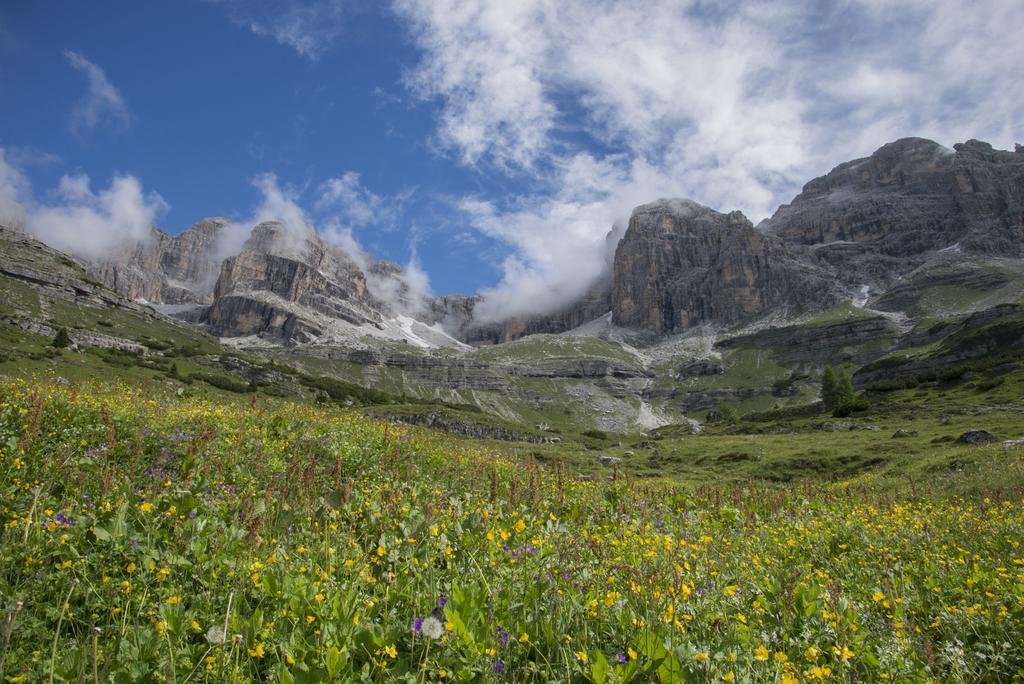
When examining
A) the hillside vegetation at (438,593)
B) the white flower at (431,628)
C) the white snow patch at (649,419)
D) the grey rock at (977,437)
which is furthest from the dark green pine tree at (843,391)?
the white flower at (431,628)

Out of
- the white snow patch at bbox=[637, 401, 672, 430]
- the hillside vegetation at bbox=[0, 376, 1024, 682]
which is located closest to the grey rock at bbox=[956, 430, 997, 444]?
the hillside vegetation at bbox=[0, 376, 1024, 682]

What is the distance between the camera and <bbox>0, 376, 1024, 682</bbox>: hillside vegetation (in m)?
3.44

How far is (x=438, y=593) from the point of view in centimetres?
435

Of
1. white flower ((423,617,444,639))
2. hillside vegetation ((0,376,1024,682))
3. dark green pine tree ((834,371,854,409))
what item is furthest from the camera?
dark green pine tree ((834,371,854,409))

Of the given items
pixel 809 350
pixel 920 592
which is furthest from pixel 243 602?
pixel 809 350

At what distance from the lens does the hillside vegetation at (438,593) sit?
3.44 m

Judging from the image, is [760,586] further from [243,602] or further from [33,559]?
[33,559]

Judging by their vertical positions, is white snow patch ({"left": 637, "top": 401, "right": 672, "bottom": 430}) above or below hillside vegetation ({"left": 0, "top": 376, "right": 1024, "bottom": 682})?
above

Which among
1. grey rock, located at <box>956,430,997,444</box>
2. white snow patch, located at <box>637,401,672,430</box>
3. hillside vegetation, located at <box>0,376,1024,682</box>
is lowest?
hillside vegetation, located at <box>0,376,1024,682</box>

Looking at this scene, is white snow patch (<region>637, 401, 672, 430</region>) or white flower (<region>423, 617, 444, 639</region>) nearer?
white flower (<region>423, 617, 444, 639</region>)

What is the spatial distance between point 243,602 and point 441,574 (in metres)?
1.74

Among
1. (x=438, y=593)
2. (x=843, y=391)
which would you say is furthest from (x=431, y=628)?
(x=843, y=391)

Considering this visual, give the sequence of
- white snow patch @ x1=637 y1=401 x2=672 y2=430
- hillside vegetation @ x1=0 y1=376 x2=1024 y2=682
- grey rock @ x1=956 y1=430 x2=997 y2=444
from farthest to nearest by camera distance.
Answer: white snow patch @ x1=637 y1=401 x2=672 y2=430, grey rock @ x1=956 y1=430 x2=997 y2=444, hillside vegetation @ x1=0 y1=376 x2=1024 y2=682

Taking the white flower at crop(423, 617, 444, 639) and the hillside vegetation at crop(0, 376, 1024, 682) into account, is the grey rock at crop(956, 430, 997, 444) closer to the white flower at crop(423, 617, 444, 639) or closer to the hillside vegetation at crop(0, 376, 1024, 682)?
the hillside vegetation at crop(0, 376, 1024, 682)
